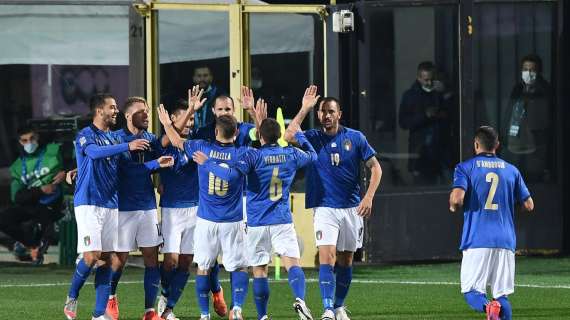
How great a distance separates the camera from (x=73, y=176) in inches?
600

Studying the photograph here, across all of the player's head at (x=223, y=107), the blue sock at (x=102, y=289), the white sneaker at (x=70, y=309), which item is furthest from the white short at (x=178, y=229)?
the white sneaker at (x=70, y=309)

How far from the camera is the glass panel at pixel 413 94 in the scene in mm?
20594

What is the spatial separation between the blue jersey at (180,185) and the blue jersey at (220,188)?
99 centimetres

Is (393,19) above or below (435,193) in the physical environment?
above

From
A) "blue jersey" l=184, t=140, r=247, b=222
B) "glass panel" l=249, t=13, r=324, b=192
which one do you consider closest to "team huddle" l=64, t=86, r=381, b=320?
Result: "blue jersey" l=184, t=140, r=247, b=222

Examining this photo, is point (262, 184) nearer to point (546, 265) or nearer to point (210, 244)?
point (210, 244)

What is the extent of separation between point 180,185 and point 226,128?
1330 mm

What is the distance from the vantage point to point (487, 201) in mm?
13844

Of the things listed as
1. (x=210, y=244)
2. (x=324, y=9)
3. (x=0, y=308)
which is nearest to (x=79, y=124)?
(x=324, y=9)

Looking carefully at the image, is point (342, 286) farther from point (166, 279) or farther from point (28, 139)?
point (28, 139)

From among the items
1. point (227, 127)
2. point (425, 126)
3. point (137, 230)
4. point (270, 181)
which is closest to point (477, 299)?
point (270, 181)

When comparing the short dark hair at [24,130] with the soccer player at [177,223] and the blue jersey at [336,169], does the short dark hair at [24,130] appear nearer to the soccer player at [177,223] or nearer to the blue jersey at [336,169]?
the soccer player at [177,223]

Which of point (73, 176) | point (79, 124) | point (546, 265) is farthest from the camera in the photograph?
point (79, 124)

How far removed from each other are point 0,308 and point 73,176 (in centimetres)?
170
